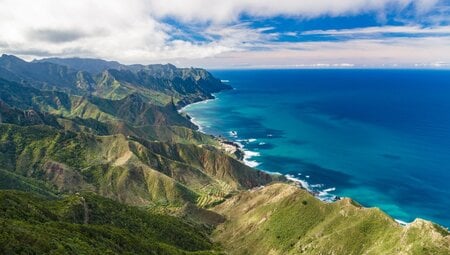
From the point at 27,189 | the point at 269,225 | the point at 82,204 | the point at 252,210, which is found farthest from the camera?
the point at 27,189

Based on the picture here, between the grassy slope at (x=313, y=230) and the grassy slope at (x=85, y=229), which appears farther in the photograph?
the grassy slope at (x=313, y=230)

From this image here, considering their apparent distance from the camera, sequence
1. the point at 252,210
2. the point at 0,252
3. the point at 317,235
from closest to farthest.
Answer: the point at 0,252
the point at 317,235
the point at 252,210

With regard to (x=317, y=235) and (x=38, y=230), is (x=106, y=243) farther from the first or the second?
(x=317, y=235)

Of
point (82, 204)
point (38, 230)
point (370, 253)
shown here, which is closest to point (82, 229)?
point (38, 230)

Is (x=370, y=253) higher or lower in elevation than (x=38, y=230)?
lower

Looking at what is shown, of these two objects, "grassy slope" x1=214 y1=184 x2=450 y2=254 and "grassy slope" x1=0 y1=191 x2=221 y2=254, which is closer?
"grassy slope" x1=0 y1=191 x2=221 y2=254

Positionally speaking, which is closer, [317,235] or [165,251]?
[165,251]
